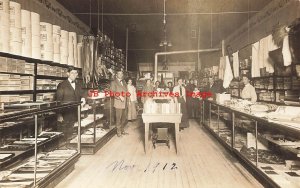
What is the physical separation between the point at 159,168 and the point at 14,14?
10.8 feet

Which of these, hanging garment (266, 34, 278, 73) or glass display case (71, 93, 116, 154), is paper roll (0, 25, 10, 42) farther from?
hanging garment (266, 34, 278, 73)

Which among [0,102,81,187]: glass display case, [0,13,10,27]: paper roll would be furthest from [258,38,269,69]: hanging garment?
[0,13,10,27]: paper roll

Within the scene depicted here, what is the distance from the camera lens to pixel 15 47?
423 centimetres

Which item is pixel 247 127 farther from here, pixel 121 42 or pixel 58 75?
pixel 121 42

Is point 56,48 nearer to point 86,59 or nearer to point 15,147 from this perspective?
point 86,59

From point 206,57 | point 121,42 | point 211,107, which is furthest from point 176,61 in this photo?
point 211,107

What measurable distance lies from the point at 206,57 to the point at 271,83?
1050 centimetres

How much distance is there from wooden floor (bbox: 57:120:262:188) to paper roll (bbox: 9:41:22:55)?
6.71 ft

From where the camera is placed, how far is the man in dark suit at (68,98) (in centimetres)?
499

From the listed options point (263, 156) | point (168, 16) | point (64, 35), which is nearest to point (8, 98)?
point (64, 35)

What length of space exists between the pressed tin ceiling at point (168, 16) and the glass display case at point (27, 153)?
3.89m

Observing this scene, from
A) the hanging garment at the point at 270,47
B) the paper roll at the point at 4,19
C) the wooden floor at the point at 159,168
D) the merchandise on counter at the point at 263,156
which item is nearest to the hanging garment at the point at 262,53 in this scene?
the hanging garment at the point at 270,47

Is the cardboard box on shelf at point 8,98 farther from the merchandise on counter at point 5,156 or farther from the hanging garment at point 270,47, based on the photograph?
the hanging garment at point 270,47

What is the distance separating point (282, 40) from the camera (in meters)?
4.25
